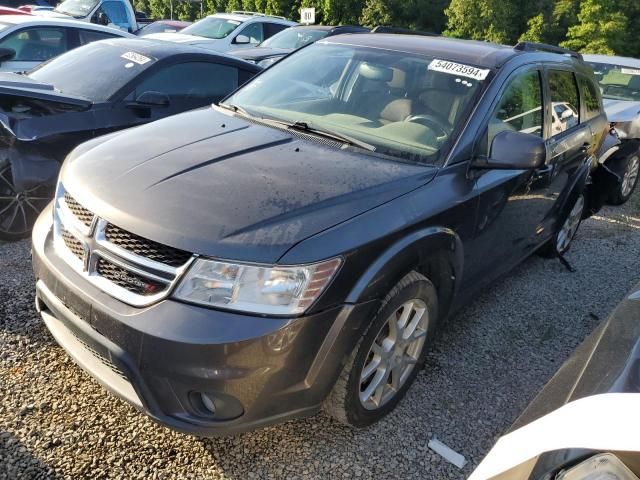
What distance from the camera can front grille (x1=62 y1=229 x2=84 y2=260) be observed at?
7.73ft

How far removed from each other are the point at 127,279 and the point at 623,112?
7.08m

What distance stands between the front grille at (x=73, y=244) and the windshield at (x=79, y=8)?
35.9ft

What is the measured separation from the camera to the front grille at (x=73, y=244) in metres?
2.36

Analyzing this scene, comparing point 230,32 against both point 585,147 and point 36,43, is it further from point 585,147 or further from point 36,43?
point 585,147

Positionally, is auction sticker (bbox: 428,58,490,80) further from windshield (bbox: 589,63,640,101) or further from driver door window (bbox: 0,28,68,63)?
windshield (bbox: 589,63,640,101)

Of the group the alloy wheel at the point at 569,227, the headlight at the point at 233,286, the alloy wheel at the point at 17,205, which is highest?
the headlight at the point at 233,286

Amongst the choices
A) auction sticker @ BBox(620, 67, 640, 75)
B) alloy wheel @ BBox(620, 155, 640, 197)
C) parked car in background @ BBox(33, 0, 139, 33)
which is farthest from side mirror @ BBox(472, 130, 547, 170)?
parked car in background @ BBox(33, 0, 139, 33)

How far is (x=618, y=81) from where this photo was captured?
8.47 meters

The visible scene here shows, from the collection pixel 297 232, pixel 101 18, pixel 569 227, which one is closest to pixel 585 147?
pixel 569 227

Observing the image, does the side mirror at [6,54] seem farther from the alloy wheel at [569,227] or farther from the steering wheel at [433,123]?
the alloy wheel at [569,227]

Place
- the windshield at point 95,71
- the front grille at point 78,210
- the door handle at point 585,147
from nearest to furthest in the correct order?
the front grille at point 78,210 → the door handle at point 585,147 → the windshield at point 95,71

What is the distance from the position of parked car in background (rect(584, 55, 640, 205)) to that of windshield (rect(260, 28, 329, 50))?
5101 mm

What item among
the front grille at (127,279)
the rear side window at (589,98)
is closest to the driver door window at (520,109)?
the rear side window at (589,98)

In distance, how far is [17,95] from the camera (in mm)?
4066
